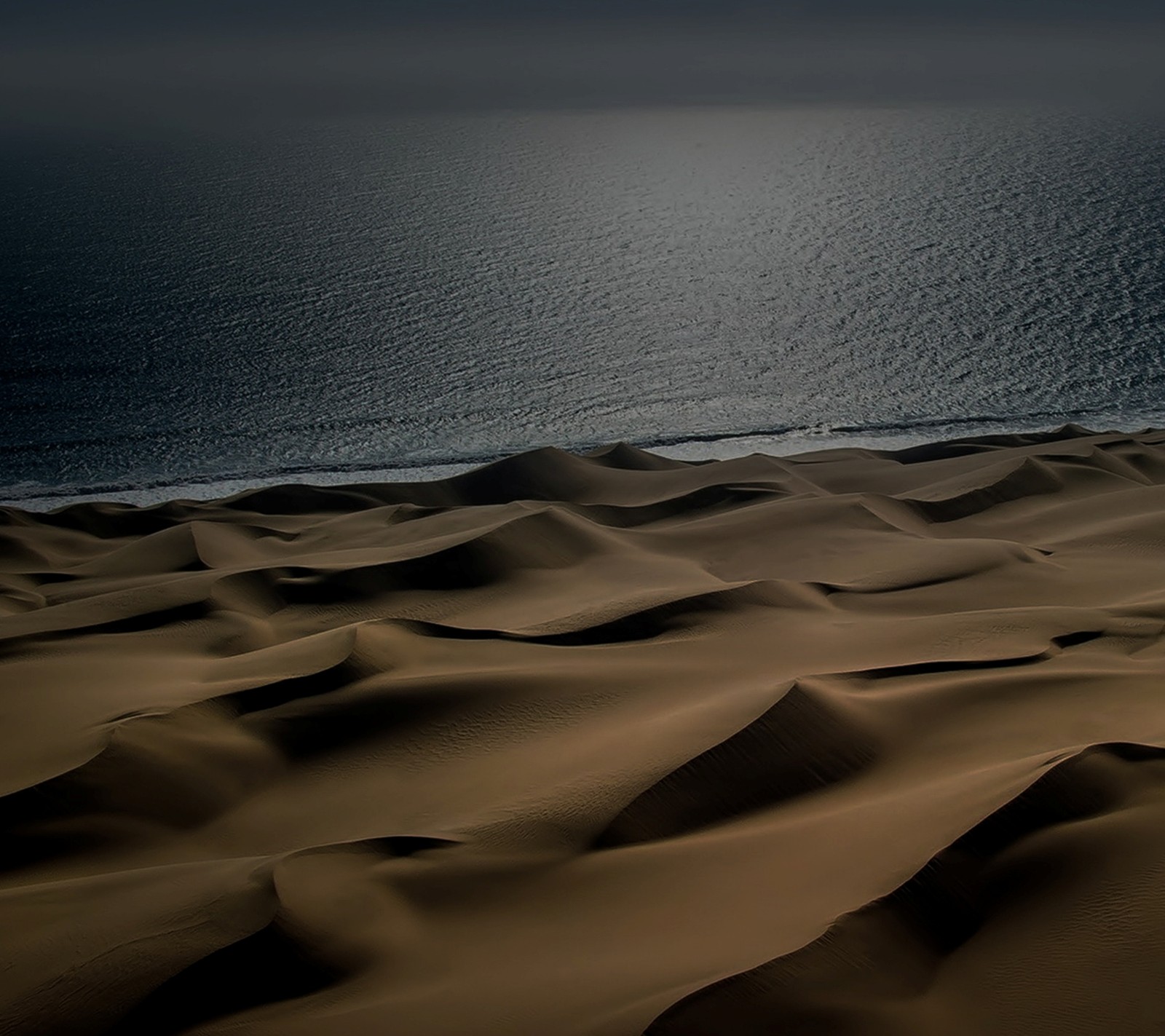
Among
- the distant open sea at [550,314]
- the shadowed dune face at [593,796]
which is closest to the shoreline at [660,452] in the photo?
the distant open sea at [550,314]

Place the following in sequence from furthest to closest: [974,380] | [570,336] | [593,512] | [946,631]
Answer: [570,336] → [974,380] → [593,512] → [946,631]

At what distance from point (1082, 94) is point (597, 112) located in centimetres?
3605

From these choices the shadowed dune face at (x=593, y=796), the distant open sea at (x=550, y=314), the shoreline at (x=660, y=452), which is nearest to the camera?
the shadowed dune face at (x=593, y=796)

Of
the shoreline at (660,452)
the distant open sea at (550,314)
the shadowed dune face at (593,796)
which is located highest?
the distant open sea at (550,314)

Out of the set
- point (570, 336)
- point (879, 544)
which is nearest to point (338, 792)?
point (879, 544)

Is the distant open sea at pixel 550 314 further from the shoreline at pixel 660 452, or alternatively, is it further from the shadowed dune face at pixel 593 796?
the shadowed dune face at pixel 593 796

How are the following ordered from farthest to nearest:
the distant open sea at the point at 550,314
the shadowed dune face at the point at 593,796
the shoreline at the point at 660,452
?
the distant open sea at the point at 550,314 < the shoreline at the point at 660,452 < the shadowed dune face at the point at 593,796

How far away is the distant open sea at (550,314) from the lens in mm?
23422

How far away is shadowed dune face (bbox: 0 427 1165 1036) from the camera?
15.4ft

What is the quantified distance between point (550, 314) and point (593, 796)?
24.1 m

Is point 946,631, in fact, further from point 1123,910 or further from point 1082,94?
point 1082,94

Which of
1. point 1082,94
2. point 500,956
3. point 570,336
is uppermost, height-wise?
point 1082,94

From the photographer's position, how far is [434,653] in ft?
29.7

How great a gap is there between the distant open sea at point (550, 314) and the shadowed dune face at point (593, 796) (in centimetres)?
1111
